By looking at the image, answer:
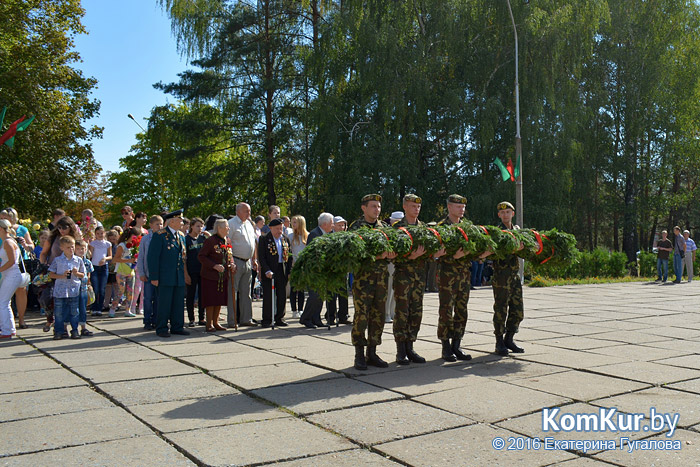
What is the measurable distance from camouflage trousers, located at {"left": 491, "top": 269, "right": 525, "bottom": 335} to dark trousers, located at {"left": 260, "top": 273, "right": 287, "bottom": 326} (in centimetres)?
442

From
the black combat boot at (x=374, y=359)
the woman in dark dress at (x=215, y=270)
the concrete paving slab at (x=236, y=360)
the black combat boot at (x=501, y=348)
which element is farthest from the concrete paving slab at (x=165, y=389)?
the woman in dark dress at (x=215, y=270)

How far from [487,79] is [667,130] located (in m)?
A: 18.3

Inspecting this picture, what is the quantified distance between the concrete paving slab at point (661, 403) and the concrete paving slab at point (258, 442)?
249cm

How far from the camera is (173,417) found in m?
5.14

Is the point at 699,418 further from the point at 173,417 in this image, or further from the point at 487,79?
the point at 487,79

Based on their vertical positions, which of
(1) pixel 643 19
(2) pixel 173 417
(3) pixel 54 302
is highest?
(1) pixel 643 19

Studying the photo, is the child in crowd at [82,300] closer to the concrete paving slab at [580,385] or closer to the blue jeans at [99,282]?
the blue jeans at [99,282]

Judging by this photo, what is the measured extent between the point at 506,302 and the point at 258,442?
14.0 ft

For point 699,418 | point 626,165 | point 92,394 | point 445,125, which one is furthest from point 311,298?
point 626,165

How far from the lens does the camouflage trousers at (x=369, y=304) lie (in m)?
6.96

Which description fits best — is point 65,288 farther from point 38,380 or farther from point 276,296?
point 276,296

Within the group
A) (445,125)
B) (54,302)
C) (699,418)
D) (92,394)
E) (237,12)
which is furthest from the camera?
(237,12)

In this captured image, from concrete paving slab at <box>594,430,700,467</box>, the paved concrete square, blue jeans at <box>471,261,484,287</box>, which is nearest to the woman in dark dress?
the paved concrete square

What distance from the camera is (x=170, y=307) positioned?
390 inches
